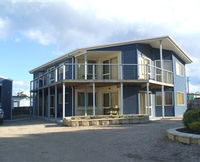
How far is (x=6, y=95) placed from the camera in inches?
1101

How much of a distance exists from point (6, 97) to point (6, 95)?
19 centimetres

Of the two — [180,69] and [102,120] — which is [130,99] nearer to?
[102,120]

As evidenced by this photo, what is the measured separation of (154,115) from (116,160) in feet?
55.0

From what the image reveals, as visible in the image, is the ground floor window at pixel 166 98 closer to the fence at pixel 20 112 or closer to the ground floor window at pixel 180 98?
the ground floor window at pixel 180 98

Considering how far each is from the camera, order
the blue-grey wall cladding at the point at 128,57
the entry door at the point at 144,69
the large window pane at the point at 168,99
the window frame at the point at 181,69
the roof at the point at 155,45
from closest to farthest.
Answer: the entry door at the point at 144,69, the roof at the point at 155,45, the blue-grey wall cladding at the point at 128,57, the large window pane at the point at 168,99, the window frame at the point at 181,69

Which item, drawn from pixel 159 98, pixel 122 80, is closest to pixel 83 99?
pixel 122 80

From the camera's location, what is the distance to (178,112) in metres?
26.0

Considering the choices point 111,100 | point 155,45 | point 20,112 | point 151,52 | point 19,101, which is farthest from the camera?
point 19,101

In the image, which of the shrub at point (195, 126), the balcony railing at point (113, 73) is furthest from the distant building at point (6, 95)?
the shrub at point (195, 126)

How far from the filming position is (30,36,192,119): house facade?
2186 centimetres

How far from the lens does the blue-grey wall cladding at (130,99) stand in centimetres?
2214

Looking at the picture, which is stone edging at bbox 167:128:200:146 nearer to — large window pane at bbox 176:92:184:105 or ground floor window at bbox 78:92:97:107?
ground floor window at bbox 78:92:97:107

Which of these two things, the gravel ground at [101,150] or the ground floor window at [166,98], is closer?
the gravel ground at [101,150]

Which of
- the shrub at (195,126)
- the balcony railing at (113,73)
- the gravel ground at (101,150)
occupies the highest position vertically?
the balcony railing at (113,73)
